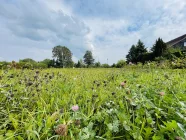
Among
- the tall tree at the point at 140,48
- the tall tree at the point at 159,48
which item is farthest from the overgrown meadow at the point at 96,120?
the tall tree at the point at 140,48

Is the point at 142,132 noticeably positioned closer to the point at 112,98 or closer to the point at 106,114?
the point at 106,114

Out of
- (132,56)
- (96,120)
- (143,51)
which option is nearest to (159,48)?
(143,51)

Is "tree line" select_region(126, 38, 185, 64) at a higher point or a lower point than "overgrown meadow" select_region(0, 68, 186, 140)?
higher

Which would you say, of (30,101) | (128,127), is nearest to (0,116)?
(30,101)

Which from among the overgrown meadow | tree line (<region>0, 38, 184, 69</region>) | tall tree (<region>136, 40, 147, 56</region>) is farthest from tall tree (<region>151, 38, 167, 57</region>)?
the overgrown meadow

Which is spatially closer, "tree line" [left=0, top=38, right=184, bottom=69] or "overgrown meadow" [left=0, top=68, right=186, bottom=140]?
"overgrown meadow" [left=0, top=68, right=186, bottom=140]

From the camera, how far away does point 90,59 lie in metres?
54.8

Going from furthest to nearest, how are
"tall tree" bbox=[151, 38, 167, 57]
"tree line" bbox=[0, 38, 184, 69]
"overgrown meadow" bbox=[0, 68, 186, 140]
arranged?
1. "tall tree" bbox=[151, 38, 167, 57]
2. "tree line" bbox=[0, 38, 184, 69]
3. "overgrown meadow" bbox=[0, 68, 186, 140]

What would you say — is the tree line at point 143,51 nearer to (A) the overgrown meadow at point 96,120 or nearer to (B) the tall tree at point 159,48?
(B) the tall tree at point 159,48

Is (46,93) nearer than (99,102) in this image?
No

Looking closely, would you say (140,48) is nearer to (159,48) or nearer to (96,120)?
(159,48)

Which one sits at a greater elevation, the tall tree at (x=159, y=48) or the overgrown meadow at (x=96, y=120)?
the tall tree at (x=159, y=48)

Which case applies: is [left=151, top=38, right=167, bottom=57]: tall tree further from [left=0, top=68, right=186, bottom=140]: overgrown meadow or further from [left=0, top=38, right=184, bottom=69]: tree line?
[left=0, top=68, right=186, bottom=140]: overgrown meadow

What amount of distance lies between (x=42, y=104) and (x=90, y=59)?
5334cm
